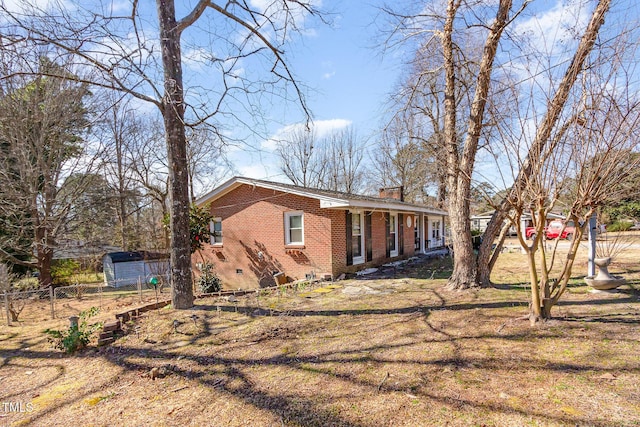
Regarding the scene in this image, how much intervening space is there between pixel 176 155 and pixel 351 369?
5.09 m

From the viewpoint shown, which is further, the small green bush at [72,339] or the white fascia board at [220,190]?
the white fascia board at [220,190]

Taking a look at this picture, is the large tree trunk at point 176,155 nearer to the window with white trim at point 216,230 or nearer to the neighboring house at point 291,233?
the neighboring house at point 291,233

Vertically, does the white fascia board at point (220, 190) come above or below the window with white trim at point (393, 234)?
above

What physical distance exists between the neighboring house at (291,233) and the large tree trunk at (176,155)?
191 inches

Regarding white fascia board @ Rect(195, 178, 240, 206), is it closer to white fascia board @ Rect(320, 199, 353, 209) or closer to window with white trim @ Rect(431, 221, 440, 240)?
white fascia board @ Rect(320, 199, 353, 209)

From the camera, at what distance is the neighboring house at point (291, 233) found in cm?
1100

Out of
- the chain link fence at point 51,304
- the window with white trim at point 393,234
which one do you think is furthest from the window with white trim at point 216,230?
the window with white trim at point 393,234

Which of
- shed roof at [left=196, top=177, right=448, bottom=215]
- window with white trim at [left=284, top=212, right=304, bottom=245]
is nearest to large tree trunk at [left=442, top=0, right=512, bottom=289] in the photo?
shed roof at [left=196, top=177, right=448, bottom=215]

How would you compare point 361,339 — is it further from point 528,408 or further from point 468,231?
point 468,231

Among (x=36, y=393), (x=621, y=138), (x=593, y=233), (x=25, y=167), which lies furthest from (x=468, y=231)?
(x=25, y=167)

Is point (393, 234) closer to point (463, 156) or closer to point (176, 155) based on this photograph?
point (463, 156)

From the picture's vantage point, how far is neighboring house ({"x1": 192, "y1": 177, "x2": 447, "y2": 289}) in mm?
11000

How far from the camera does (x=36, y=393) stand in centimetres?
401

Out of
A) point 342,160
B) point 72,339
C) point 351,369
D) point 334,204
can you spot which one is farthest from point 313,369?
point 342,160
